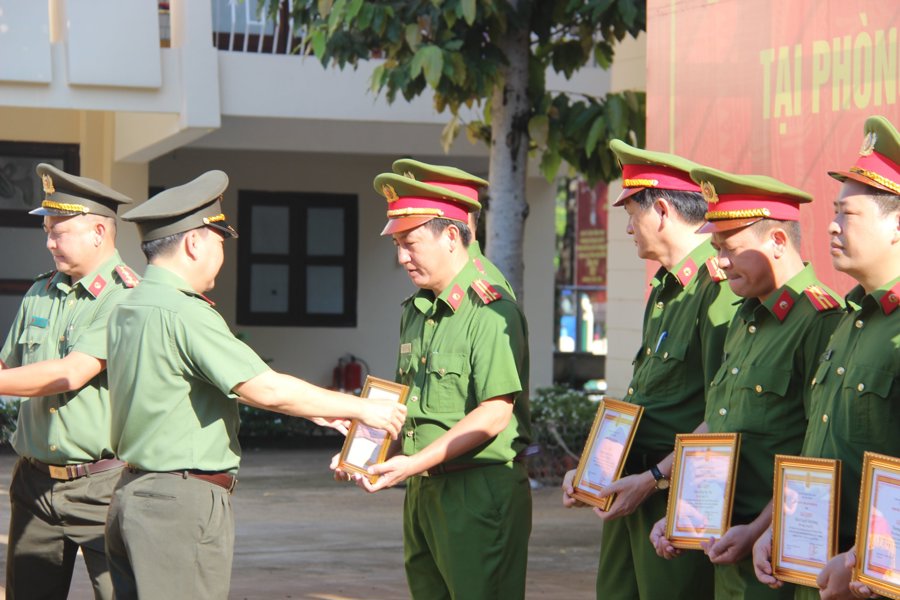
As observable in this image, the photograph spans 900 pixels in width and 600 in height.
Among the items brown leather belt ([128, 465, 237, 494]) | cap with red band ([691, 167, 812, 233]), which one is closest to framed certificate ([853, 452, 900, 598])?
cap with red band ([691, 167, 812, 233])

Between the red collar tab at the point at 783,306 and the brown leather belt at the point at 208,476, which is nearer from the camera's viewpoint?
the red collar tab at the point at 783,306

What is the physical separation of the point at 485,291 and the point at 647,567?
1.03m

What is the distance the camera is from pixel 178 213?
399cm

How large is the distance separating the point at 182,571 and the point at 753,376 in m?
1.70

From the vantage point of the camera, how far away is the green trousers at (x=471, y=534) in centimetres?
434

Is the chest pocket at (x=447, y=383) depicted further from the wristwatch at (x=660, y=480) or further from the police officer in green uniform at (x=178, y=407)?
the wristwatch at (x=660, y=480)

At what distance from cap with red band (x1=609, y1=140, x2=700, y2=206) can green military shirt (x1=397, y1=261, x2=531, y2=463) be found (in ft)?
1.90

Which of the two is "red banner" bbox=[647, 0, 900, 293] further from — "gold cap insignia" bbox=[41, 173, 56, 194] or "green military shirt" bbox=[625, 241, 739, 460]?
"gold cap insignia" bbox=[41, 173, 56, 194]

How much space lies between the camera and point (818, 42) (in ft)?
14.7

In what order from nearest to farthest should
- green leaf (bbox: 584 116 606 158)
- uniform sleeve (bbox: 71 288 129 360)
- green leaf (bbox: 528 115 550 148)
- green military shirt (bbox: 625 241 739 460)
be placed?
green military shirt (bbox: 625 241 739 460), uniform sleeve (bbox: 71 288 129 360), green leaf (bbox: 584 116 606 158), green leaf (bbox: 528 115 550 148)

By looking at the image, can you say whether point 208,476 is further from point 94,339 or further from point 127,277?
point 127,277

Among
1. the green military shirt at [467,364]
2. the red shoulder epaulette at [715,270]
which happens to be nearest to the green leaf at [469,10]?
the green military shirt at [467,364]

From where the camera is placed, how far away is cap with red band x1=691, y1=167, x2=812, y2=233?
145 inches

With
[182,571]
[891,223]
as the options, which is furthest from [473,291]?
[891,223]
